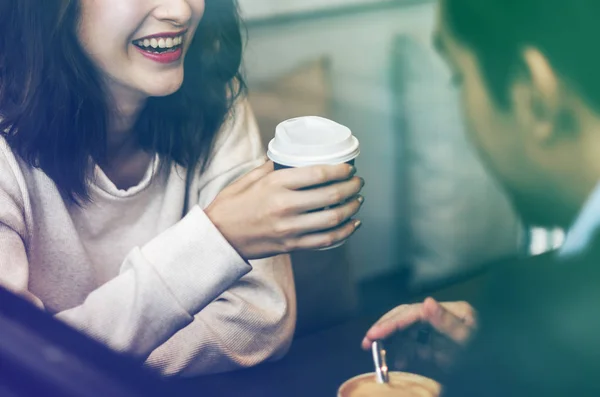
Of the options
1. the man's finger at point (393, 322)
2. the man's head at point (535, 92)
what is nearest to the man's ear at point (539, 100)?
the man's head at point (535, 92)

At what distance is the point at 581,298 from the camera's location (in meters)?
0.51

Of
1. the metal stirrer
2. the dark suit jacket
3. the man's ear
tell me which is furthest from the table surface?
the man's ear

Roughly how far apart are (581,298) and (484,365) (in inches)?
3.3

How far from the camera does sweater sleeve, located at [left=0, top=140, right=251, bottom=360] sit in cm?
75

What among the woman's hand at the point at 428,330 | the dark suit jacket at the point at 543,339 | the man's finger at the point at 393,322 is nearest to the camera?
the dark suit jacket at the point at 543,339

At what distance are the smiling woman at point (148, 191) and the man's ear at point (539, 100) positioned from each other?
174mm

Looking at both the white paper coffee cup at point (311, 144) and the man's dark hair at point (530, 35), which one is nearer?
the man's dark hair at point (530, 35)

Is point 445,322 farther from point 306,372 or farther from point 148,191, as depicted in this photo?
point 148,191

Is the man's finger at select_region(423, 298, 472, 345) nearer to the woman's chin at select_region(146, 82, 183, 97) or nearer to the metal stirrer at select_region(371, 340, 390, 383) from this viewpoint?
the metal stirrer at select_region(371, 340, 390, 383)

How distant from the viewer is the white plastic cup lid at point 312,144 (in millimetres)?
680

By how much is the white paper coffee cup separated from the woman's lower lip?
0.16 metres

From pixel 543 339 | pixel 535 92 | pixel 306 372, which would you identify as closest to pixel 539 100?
pixel 535 92

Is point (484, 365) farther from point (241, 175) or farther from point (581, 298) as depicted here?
point (241, 175)

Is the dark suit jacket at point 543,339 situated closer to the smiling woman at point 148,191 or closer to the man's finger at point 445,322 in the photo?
the man's finger at point 445,322
